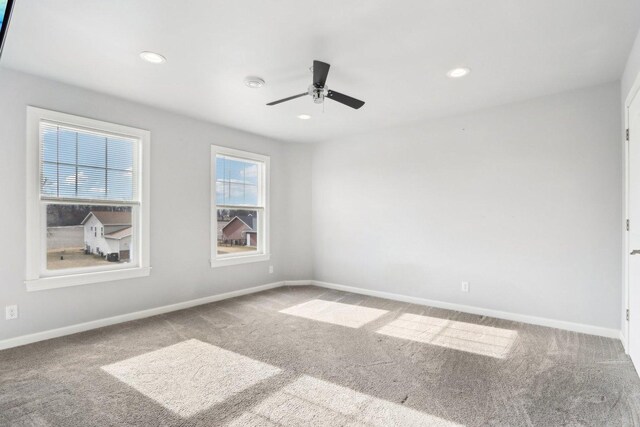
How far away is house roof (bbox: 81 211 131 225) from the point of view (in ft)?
11.6

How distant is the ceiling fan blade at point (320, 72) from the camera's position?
2500mm

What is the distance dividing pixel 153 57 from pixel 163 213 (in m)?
1.97

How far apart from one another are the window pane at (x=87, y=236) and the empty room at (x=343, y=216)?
0.02 meters

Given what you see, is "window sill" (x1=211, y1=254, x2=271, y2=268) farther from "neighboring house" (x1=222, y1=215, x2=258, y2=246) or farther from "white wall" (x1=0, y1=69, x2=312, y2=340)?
"neighboring house" (x1=222, y1=215, x2=258, y2=246)

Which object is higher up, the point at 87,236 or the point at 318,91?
→ the point at 318,91

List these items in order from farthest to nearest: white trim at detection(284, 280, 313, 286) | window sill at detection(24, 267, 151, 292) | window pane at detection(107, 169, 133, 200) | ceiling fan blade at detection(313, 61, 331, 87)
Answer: white trim at detection(284, 280, 313, 286)
window pane at detection(107, 169, 133, 200)
window sill at detection(24, 267, 151, 292)
ceiling fan blade at detection(313, 61, 331, 87)

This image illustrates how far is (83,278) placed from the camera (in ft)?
11.0

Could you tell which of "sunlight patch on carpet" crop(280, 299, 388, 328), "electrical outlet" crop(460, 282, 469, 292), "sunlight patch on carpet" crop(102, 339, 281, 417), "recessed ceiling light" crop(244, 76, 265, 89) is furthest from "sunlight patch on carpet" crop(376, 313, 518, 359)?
"recessed ceiling light" crop(244, 76, 265, 89)

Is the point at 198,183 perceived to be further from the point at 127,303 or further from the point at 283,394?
the point at 283,394

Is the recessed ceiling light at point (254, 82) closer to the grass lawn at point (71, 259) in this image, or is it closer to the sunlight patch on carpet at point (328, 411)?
the grass lawn at point (71, 259)

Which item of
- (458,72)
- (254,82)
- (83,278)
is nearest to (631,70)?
(458,72)

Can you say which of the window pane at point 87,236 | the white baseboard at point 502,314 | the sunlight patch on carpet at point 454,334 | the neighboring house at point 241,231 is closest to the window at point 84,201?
the window pane at point 87,236

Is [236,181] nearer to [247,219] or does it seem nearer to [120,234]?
[247,219]

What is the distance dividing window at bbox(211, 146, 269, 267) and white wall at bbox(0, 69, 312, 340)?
0.13m
